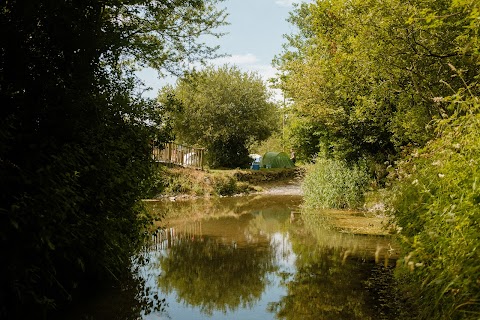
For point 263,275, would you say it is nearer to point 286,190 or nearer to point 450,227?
point 450,227

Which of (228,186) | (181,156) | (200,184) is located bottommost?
(228,186)

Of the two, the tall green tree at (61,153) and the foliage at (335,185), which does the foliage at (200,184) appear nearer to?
the foliage at (335,185)

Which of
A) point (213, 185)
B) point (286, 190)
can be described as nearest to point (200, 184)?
point (213, 185)

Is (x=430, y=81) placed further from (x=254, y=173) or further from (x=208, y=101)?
(x=208, y=101)

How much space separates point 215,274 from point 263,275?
2.86 feet

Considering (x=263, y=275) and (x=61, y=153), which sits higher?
(x=61, y=153)

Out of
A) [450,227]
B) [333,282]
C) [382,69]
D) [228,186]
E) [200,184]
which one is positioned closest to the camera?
[450,227]

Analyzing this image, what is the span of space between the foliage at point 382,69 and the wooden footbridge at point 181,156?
8750mm

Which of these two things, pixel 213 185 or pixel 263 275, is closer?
pixel 263 275

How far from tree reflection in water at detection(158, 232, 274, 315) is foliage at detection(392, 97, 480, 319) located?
105 inches

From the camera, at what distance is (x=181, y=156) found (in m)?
25.9

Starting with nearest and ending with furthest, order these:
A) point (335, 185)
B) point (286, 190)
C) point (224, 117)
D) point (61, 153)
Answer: point (61, 153) → point (335, 185) → point (286, 190) → point (224, 117)

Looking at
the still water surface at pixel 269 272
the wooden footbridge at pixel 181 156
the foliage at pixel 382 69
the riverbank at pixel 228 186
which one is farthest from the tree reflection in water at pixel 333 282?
the wooden footbridge at pixel 181 156

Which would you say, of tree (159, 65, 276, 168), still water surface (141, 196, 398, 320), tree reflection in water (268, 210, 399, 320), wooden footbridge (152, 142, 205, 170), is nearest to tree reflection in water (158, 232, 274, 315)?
still water surface (141, 196, 398, 320)
